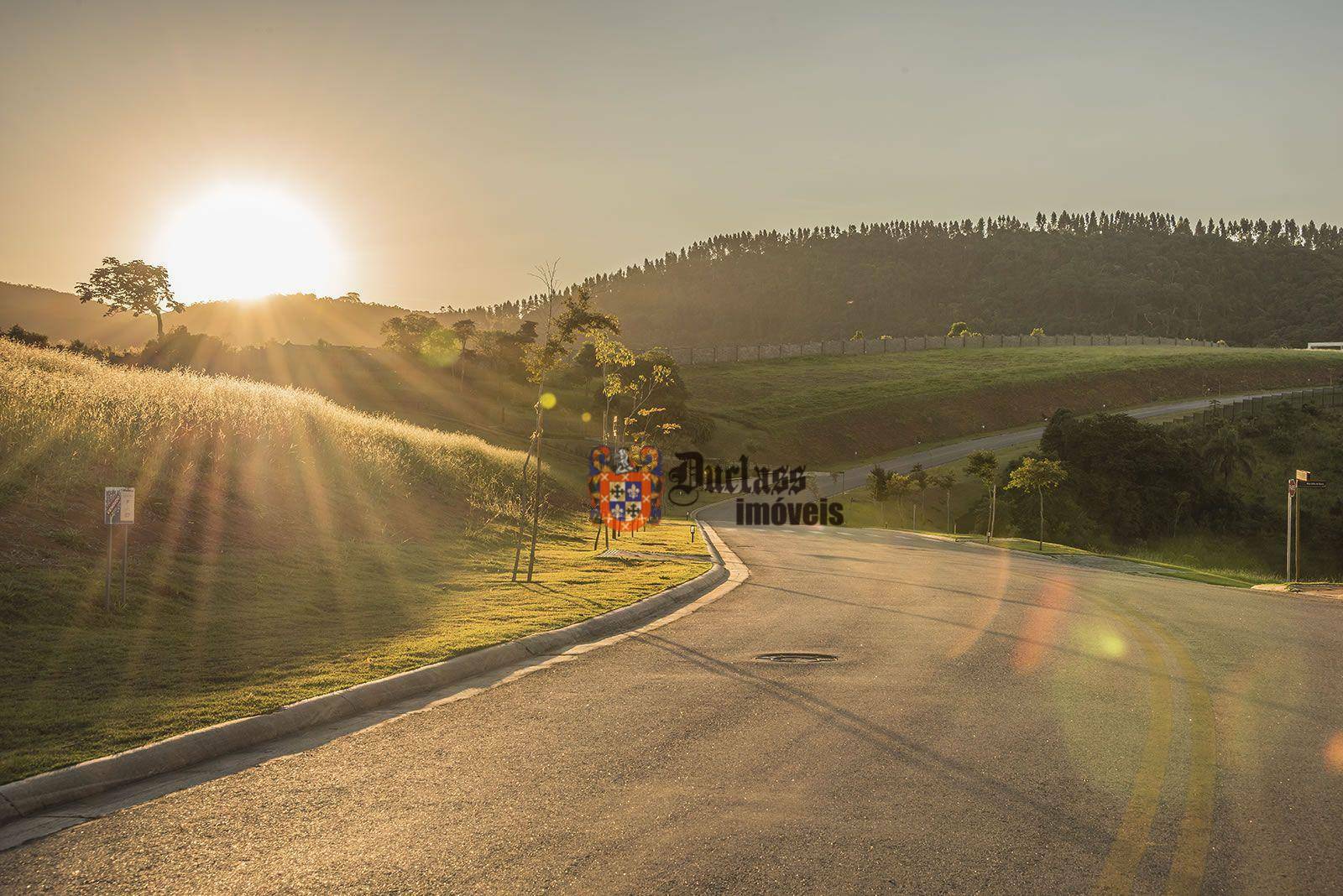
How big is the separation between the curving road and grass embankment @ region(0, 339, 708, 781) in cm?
167

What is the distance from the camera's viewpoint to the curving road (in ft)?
14.9

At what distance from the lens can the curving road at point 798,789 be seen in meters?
4.55

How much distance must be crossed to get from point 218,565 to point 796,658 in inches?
395

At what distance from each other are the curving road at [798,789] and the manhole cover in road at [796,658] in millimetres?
155

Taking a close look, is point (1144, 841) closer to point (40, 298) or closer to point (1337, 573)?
point (1337, 573)

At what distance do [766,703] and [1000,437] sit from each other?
286 ft

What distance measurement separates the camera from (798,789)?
5750 mm

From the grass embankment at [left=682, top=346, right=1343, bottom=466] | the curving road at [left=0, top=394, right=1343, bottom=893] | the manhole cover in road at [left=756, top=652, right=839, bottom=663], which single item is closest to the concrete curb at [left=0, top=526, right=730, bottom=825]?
the curving road at [left=0, top=394, right=1343, bottom=893]

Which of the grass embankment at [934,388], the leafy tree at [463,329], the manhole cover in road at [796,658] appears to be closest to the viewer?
the manhole cover in road at [796,658]

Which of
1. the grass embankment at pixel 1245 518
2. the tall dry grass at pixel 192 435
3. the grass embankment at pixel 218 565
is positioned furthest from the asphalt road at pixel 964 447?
the grass embankment at pixel 218 565

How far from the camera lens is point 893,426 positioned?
9500 centimetres

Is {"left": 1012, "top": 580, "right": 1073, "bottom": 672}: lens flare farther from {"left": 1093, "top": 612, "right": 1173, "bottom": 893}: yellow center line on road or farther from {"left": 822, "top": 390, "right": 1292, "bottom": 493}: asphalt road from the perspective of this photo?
{"left": 822, "top": 390, "right": 1292, "bottom": 493}: asphalt road

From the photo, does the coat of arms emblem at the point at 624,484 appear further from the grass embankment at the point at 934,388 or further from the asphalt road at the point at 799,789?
the grass embankment at the point at 934,388

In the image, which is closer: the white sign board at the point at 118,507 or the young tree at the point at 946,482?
the white sign board at the point at 118,507
